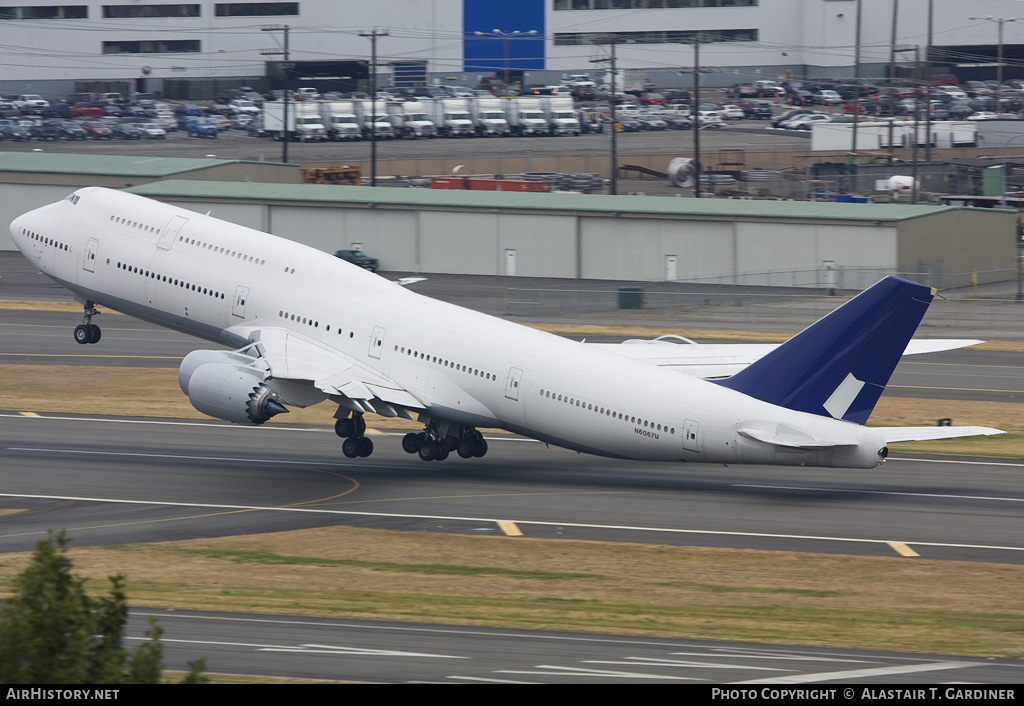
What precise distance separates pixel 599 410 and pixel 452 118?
14032 cm

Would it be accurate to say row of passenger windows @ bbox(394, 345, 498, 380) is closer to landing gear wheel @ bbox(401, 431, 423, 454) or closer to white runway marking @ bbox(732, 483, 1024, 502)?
landing gear wheel @ bbox(401, 431, 423, 454)

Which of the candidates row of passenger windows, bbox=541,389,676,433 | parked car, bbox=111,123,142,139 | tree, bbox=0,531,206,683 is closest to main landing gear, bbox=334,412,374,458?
row of passenger windows, bbox=541,389,676,433

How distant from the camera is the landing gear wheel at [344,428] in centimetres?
4653

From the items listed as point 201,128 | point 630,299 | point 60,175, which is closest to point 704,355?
point 630,299

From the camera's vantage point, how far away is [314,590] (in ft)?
106

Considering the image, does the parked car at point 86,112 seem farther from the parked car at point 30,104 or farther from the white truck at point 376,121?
the white truck at point 376,121

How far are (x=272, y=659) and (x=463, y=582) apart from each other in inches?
349

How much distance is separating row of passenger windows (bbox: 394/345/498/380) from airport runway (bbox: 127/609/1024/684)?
15727 millimetres

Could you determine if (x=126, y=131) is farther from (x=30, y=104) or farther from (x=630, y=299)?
(x=630, y=299)

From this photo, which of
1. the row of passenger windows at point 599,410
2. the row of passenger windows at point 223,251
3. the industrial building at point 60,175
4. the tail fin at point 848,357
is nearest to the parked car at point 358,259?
the industrial building at point 60,175

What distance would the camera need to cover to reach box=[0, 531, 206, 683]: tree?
1548cm

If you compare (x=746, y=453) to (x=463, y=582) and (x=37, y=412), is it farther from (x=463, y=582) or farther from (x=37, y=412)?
(x=37, y=412)

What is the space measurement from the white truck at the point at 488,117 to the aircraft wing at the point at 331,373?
437 feet
